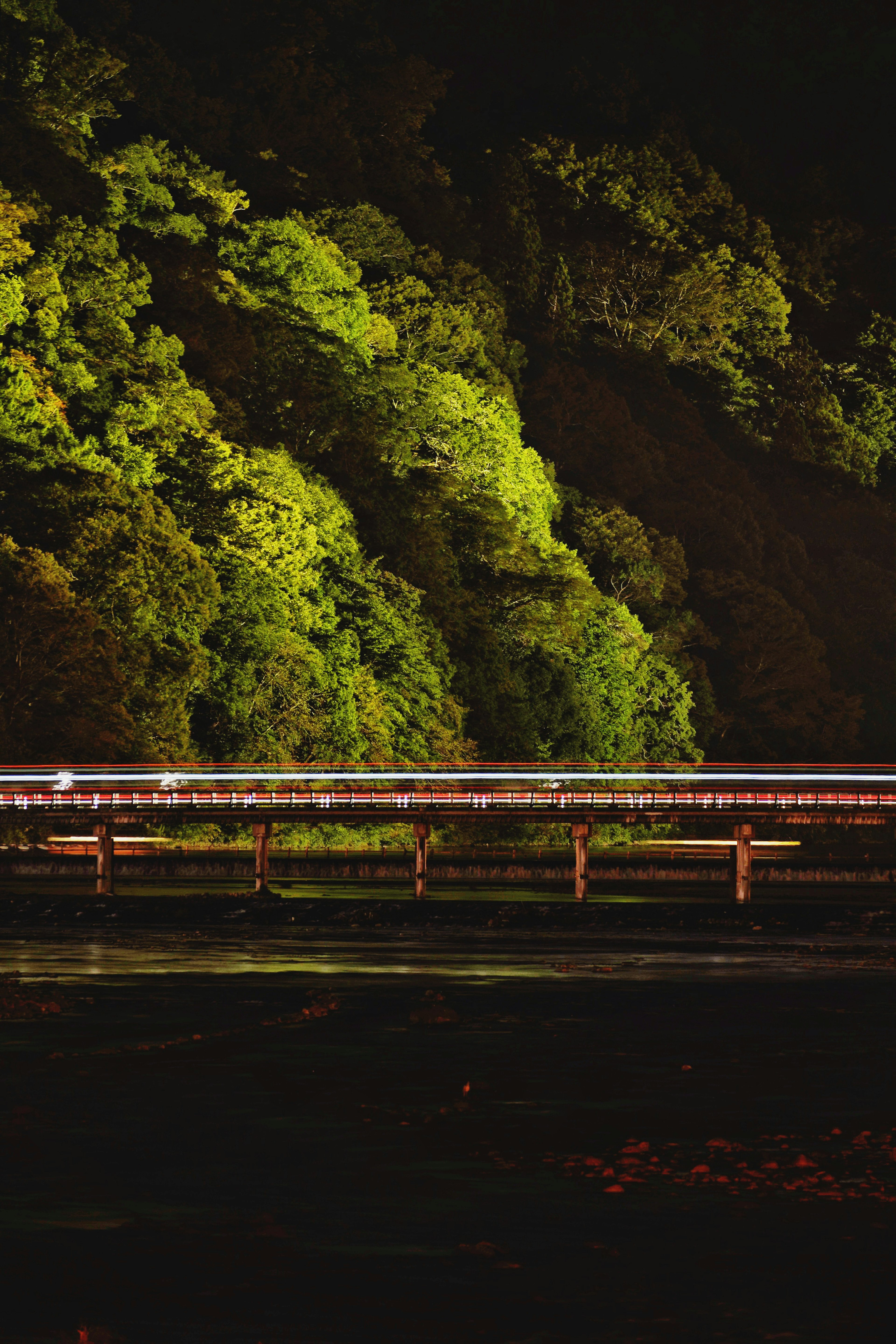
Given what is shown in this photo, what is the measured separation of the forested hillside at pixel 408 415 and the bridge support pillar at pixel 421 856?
27.8ft

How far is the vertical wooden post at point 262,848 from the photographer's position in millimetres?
52750

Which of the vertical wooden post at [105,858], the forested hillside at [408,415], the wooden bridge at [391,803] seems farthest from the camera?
the forested hillside at [408,415]

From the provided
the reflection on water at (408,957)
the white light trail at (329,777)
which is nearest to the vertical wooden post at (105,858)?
the white light trail at (329,777)

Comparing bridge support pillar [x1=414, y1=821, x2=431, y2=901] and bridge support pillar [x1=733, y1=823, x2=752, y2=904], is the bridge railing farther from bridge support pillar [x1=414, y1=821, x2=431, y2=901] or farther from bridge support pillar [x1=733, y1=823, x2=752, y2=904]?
bridge support pillar [x1=414, y1=821, x2=431, y2=901]

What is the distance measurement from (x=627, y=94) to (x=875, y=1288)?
333 feet

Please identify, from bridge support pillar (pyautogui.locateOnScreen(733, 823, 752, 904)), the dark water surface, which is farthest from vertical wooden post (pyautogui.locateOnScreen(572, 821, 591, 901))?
the dark water surface

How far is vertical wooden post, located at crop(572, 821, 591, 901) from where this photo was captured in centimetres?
5147

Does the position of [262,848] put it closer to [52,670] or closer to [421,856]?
[421,856]

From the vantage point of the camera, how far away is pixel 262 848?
5303cm

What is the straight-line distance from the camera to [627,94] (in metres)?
105

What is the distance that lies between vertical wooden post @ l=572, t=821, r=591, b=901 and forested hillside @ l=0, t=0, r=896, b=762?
36.3 feet

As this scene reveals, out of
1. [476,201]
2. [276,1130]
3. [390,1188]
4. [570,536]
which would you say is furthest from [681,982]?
[476,201]

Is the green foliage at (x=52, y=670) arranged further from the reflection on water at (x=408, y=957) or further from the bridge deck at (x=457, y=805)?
the reflection on water at (x=408, y=957)

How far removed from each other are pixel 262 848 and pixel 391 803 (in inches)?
147
